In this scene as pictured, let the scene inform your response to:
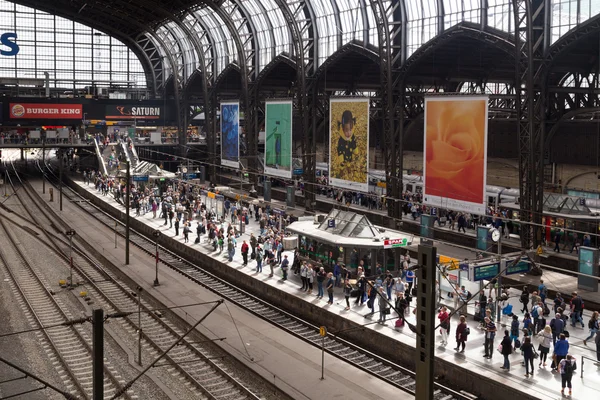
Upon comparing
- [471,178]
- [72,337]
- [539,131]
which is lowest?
[72,337]

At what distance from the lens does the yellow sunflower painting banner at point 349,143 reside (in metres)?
37.2

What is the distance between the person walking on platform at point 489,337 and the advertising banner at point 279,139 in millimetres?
24962

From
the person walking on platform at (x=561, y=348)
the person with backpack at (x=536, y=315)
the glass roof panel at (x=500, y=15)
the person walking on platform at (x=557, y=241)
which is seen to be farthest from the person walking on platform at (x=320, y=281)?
the glass roof panel at (x=500, y=15)

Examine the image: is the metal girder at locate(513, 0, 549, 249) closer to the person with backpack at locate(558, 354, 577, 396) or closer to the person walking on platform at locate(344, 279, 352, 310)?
the person walking on platform at locate(344, 279, 352, 310)

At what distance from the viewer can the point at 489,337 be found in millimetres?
20391

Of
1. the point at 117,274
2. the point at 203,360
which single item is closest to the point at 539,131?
the point at 203,360

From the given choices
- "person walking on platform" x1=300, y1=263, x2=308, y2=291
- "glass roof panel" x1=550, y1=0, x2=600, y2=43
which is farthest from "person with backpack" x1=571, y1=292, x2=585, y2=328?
"glass roof panel" x1=550, y1=0, x2=600, y2=43

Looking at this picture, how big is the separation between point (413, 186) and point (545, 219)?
46.8ft

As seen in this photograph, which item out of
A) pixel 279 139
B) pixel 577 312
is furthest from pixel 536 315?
pixel 279 139

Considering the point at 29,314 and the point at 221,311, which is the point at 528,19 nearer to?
the point at 221,311

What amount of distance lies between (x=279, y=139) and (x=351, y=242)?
57.1ft

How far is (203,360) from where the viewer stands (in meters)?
22.0

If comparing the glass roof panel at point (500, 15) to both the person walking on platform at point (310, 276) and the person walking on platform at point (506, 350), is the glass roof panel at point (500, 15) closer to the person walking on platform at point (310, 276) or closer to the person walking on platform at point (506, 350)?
the person walking on platform at point (310, 276)

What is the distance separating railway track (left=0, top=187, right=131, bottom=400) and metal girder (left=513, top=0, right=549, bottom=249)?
19.6 m
